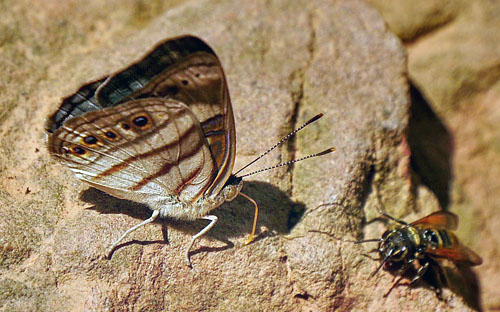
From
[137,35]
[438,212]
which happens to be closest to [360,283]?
[438,212]

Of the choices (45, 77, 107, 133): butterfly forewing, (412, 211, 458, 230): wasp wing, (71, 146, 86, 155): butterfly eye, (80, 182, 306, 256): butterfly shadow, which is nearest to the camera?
(71, 146, 86, 155): butterfly eye

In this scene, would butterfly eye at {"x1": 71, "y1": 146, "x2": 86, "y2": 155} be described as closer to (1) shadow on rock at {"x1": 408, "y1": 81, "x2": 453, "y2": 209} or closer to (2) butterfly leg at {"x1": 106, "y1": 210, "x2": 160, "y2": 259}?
(2) butterfly leg at {"x1": 106, "y1": 210, "x2": 160, "y2": 259}

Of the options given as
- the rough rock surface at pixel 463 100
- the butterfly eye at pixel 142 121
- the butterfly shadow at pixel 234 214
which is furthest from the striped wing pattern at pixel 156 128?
the rough rock surface at pixel 463 100

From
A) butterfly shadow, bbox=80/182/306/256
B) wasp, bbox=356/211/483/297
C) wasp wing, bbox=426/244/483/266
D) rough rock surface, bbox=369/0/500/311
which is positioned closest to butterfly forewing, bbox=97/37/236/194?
butterfly shadow, bbox=80/182/306/256

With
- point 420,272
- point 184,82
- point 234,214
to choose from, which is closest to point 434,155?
point 420,272

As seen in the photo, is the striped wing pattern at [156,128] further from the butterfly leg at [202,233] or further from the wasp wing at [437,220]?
the wasp wing at [437,220]

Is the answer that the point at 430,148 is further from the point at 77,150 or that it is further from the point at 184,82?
the point at 77,150
